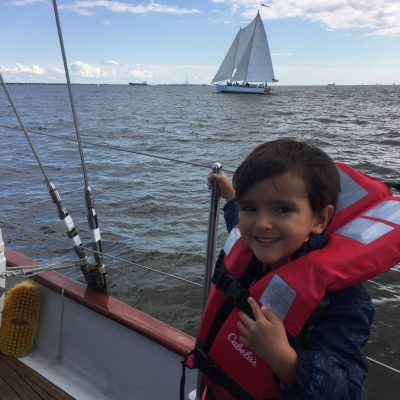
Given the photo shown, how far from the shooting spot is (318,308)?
1016 mm

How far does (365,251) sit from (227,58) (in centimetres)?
5655

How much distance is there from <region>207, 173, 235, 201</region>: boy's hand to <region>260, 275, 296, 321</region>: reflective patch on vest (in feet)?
1.69

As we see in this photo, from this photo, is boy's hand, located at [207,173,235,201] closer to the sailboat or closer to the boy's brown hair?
the boy's brown hair

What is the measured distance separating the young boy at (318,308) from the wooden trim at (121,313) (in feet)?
2.04

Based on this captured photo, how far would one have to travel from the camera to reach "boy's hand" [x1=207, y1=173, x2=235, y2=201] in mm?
A: 1527

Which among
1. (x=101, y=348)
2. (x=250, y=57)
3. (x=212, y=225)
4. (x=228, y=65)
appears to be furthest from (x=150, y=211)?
(x=228, y=65)

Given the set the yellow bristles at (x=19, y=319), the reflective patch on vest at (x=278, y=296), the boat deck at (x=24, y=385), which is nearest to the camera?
the reflective patch on vest at (x=278, y=296)

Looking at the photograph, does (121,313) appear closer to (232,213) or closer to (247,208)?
(232,213)

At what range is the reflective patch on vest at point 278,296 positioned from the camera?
105cm

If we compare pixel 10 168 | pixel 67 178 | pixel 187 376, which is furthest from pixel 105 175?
pixel 187 376

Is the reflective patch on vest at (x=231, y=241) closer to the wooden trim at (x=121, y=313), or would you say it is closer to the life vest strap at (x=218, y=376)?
the life vest strap at (x=218, y=376)

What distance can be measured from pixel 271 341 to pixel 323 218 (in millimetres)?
346

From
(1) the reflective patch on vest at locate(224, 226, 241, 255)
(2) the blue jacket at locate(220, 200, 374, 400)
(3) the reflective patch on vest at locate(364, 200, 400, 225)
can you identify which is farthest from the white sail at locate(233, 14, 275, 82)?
(2) the blue jacket at locate(220, 200, 374, 400)

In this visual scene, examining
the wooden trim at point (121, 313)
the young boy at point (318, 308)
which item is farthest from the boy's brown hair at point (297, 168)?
the wooden trim at point (121, 313)
